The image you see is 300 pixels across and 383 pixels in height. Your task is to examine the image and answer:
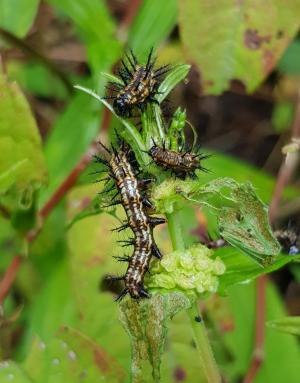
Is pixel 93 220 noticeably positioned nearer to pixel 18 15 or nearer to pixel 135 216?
pixel 18 15

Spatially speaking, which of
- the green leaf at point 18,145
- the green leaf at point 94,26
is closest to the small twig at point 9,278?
the green leaf at point 18,145

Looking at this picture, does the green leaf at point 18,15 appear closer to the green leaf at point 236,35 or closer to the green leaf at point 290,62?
the green leaf at point 236,35

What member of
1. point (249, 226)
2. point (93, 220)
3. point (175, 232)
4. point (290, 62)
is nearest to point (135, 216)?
point (175, 232)

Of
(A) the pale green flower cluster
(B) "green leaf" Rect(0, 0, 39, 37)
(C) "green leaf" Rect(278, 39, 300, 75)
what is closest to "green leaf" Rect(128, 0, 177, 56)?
(B) "green leaf" Rect(0, 0, 39, 37)

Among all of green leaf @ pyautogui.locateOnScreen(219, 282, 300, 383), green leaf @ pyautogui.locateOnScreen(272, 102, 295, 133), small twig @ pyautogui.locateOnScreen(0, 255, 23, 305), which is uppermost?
green leaf @ pyautogui.locateOnScreen(272, 102, 295, 133)

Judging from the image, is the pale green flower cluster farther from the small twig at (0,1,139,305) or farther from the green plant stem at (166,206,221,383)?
the small twig at (0,1,139,305)

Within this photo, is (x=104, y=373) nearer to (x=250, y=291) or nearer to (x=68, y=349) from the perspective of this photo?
(x=68, y=349)
